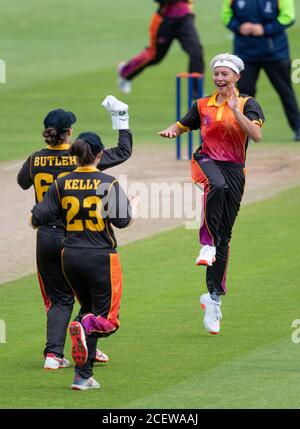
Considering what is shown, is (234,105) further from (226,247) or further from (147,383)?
(147,383)

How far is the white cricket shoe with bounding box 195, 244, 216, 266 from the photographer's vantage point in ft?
39.8

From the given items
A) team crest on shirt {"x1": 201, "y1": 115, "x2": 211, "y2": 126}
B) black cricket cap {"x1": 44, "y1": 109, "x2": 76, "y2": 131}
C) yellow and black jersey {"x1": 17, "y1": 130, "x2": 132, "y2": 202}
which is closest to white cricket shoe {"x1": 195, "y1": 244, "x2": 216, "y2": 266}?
team crest on shirt {"x1": 201, "y1": 115, "x2": 211, "y2": 126}

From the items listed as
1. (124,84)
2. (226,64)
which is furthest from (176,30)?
(226,64)

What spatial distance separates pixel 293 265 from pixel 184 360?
154 inches

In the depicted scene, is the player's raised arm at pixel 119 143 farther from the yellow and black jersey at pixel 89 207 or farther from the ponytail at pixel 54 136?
the yellow and black jersey at pixel 89 207

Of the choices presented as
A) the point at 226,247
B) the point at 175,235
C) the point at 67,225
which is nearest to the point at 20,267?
the point at 175,235

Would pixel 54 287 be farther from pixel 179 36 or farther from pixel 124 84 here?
pixel 124 84

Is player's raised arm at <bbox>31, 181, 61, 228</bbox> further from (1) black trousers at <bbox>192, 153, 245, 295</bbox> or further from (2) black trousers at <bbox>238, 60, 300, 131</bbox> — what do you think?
(2) black trousers at <bbox>238, 60, 300, 131</bbox>

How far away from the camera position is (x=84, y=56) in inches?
1220

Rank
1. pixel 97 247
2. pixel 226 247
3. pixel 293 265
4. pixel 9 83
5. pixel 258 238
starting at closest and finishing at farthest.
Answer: pixel 97 247, pixel 226 247, pixel 293 265, pixel 258 238, pixel 9 83

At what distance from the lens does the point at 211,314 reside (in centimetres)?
1238

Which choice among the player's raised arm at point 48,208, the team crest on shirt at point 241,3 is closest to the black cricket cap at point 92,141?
the player's raised arm at point 48,208

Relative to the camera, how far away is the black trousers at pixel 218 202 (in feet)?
40.3

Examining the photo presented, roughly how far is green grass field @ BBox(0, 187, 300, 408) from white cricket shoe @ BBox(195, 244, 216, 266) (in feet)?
2.27
